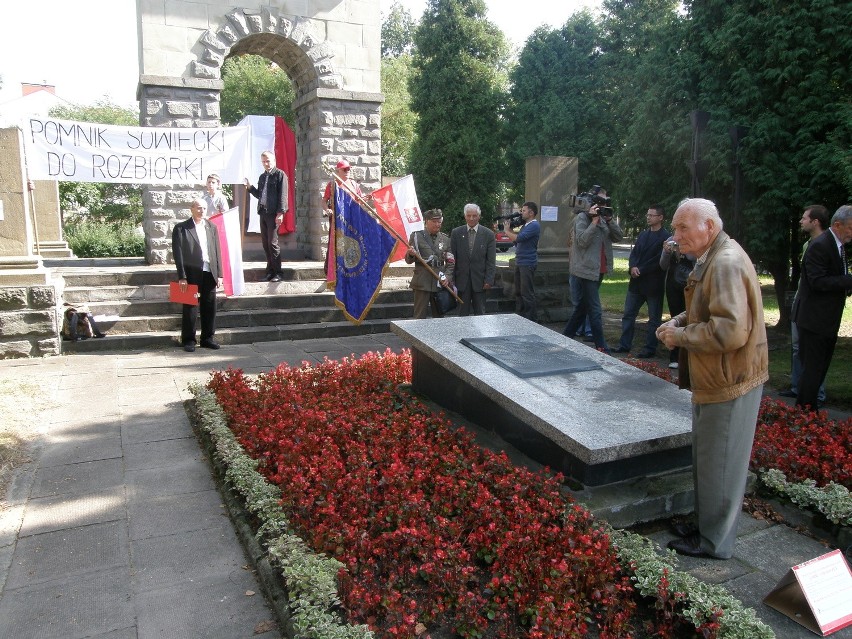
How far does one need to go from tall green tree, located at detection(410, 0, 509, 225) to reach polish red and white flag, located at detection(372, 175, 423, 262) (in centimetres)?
1875

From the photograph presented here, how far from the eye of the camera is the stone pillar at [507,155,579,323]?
11.1m

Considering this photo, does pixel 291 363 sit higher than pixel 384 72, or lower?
lower

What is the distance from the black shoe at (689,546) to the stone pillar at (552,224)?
7.72 meters

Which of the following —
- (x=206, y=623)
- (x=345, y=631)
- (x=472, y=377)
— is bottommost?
(x=206, y=623)

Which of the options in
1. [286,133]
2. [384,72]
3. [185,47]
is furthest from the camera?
[384,72]

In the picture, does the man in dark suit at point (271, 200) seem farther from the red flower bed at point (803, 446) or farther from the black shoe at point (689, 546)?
the black shoe at point (689, 546)

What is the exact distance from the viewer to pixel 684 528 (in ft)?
12.5

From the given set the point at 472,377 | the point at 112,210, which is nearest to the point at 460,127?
the point at 112,210

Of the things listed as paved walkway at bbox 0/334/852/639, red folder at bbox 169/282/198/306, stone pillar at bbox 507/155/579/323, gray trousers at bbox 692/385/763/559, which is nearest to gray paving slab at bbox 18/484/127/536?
paved walkway at bbox 0/334/852/639

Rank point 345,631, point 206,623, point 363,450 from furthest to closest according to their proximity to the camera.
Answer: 1. point 363,450
2. point 206,623
3. point 345,631

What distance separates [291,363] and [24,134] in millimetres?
4840

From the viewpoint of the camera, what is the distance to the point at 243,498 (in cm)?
428

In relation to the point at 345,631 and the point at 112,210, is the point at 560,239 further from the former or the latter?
the point at 112,210

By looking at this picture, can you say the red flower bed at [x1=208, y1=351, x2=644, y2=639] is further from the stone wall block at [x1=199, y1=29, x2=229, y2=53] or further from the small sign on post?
the stone wall block at [x1=199, y1=29, x2=229, y2=53]
